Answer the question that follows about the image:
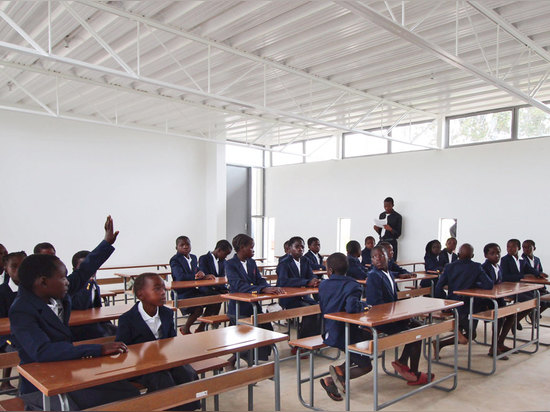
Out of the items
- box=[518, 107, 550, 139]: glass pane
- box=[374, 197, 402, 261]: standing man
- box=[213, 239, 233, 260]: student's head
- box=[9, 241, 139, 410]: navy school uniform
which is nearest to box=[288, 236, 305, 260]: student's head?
box=[213, 239, 233, 260]: student's head

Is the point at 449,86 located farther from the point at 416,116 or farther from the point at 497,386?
the point at 497,386

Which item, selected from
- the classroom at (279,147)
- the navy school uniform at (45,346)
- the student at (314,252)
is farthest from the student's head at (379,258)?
the student at (314,252)

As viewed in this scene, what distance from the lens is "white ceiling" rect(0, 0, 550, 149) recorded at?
15.6 feet

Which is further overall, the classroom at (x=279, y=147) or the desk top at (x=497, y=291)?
the desk top at (x=497, y=291)

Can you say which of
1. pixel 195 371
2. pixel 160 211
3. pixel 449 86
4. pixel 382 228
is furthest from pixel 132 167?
pixel 195 371

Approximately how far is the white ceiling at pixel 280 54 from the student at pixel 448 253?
A: 95.7 inches

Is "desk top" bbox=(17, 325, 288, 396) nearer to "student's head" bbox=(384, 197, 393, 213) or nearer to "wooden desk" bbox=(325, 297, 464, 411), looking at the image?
"wooden desk" bbox=(325, 297, 464, 411)

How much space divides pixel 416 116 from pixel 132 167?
620cm

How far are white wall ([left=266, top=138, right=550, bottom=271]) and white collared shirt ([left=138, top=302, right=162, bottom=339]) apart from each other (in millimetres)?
6970

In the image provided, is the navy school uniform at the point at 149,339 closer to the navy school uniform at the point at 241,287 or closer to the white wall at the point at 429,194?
the navy school uniform at the point at 241,287

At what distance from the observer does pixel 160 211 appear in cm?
1066

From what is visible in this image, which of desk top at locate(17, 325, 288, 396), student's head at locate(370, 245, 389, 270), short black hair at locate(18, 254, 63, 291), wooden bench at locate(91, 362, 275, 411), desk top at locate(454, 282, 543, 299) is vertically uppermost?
short black hair at locate(18, 254, 63, 291)

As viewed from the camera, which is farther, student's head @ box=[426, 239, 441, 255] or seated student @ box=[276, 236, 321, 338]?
student's head @ box=[426, 239, 441, 255]

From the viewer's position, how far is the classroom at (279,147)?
4168mm
